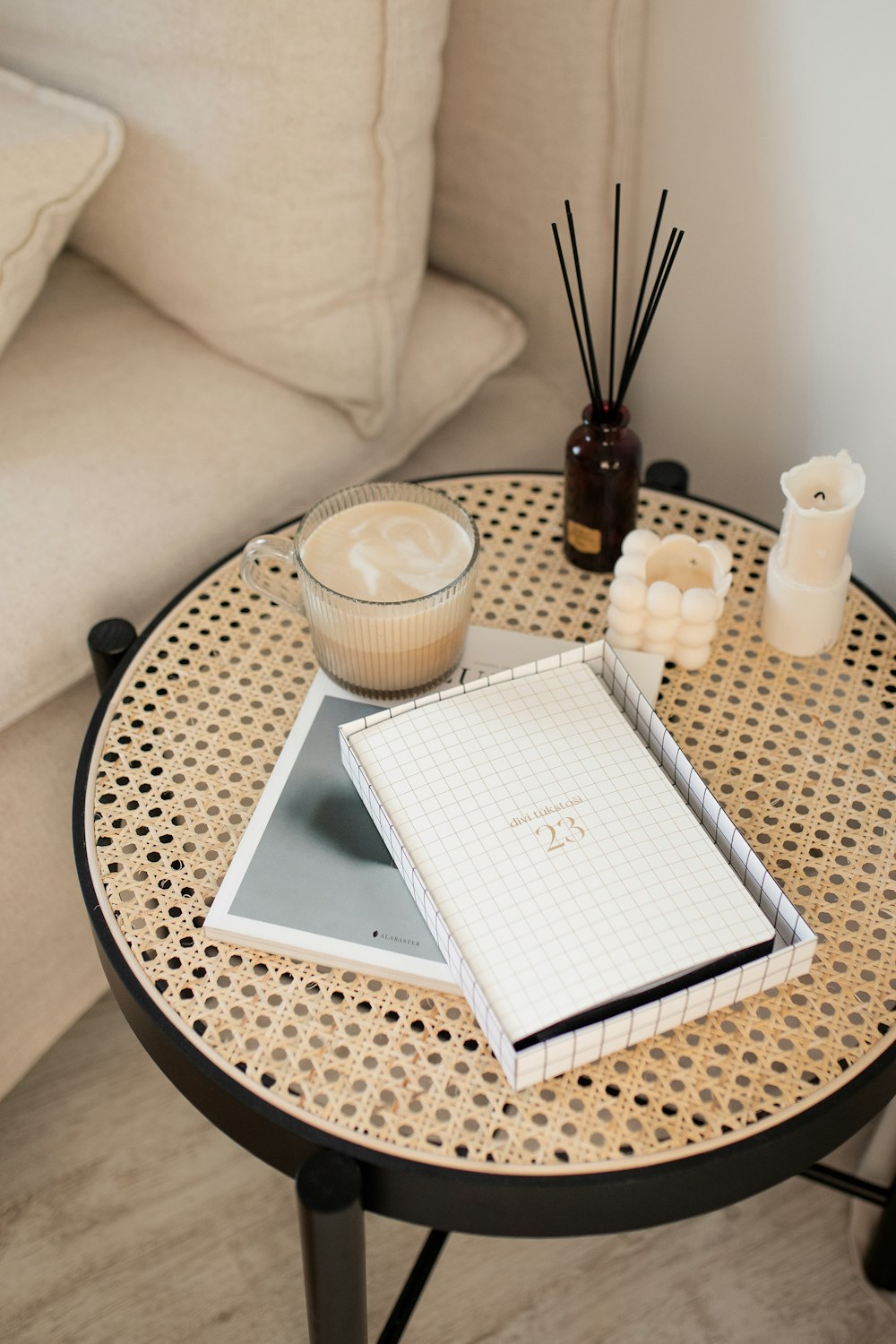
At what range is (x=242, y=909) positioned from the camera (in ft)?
2.09

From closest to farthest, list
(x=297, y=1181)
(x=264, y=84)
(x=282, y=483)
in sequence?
1. (x=297, y=1181)
2. (x=264, y=84)
3. (x=282, y=483)

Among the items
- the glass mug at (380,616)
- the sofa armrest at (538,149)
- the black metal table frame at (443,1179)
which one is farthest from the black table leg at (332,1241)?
the sofa armrest at (538,149)

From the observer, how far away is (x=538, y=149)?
38.7 inches

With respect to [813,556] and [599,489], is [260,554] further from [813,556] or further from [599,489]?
[813,556]

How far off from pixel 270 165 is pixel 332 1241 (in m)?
0.74

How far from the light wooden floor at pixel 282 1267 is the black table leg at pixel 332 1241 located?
13.2 inches

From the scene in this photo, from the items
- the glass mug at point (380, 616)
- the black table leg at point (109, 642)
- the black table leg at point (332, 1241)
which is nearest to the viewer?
the black table leg at point (332, 1241)

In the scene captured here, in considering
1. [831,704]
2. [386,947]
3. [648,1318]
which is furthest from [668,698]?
[648,1318]

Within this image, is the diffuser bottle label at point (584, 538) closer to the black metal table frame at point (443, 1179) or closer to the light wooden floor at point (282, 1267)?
the black metal table frame at point (443, 1179)

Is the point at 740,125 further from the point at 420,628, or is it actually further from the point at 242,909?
the point at 242,909

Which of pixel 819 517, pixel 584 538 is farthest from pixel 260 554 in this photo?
pixel 819 517

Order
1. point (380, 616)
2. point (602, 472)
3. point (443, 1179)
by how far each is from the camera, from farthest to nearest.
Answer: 1. point (602, 472)
2. point (380, 616)
3. point (443, 1179)

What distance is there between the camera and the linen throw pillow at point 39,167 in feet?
2.83

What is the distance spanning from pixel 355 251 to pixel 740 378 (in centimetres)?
34
